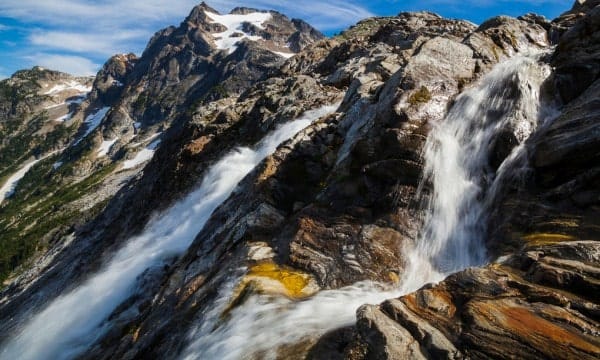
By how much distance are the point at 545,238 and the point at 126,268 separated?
108 ft

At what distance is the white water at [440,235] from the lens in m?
14.8

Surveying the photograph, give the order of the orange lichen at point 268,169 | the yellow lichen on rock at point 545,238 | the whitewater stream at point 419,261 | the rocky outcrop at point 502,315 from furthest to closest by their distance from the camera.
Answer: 1. the orange lichen at point 268,169
2. the whitewater stream at point 419,261
3. the yellow lichen on rock at point 545,238
4. the rocky outcrop at point 502,315

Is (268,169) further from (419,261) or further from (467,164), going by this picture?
(419,261)

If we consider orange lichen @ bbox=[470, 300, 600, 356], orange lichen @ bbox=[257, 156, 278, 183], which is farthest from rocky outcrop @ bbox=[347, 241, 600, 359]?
orange lichen @ bbox=[257, 156, 278, 183]

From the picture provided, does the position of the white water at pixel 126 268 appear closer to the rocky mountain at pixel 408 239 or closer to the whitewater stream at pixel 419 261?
the whitewater stream at pixel 419 261

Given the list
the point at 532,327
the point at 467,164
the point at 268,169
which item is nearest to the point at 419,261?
the point at 467,164

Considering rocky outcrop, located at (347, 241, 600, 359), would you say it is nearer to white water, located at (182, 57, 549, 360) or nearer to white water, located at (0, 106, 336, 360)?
white water, located at (182, 57, 549, 360)

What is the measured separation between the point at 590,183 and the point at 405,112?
10168 mm

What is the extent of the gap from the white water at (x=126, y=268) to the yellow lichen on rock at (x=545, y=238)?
2628cm

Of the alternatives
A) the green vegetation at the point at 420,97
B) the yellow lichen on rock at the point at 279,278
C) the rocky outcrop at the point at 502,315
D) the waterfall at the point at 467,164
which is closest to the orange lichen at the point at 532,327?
the rocky outcrop at the point at 502,315

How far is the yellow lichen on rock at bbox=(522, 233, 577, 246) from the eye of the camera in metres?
A: 14.3

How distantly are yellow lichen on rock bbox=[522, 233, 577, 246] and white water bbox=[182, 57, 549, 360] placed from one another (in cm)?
238

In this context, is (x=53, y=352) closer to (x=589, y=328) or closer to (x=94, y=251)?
(x=94, y=251)

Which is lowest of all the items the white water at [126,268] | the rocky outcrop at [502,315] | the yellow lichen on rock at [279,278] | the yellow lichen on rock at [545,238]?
the white water at [126,268]
